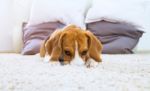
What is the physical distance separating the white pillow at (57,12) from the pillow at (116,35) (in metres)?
0.14

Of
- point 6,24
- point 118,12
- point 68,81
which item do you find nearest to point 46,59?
point 68,81

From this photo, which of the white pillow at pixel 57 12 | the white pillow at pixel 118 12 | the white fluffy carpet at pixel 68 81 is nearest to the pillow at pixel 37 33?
the white pillow at pixel 57 12

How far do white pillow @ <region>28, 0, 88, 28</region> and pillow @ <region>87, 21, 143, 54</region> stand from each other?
0.46 ft

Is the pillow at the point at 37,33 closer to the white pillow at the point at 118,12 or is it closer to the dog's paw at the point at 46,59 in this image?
the white pillow at the point at 118,12

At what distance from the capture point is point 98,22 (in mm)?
2297

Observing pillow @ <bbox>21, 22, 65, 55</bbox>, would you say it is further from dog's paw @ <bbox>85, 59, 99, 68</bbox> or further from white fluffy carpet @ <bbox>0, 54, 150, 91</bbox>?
white fluffy carpet @ <bbox>0, 54, 150, 91</bbox>

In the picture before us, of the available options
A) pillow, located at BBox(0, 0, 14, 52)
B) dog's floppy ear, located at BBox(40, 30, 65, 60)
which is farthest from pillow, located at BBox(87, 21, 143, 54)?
pillow, located at BBox(0, 0, 14, 52)

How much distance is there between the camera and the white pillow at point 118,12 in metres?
2.25

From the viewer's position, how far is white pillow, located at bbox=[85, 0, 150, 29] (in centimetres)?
225

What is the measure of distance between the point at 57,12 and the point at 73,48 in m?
0.90

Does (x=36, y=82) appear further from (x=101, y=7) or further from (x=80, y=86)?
(x=101, y=7)

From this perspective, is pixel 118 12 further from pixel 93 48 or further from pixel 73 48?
pixel 73 48

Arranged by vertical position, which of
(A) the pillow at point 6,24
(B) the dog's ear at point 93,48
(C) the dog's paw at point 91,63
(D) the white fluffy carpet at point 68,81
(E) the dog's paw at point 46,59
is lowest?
(A) the pillow at point 6,24

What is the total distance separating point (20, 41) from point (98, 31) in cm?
66
